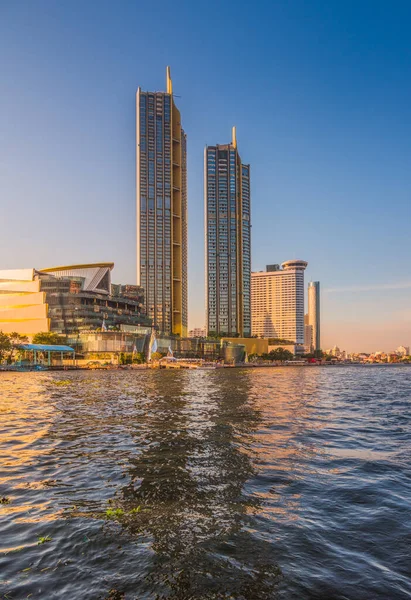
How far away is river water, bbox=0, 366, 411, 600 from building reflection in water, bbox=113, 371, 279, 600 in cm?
4

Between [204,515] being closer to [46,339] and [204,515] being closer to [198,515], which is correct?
[198,515]

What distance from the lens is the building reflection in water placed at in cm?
844

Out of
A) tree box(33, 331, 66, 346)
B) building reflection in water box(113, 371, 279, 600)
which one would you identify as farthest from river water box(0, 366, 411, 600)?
tree box(33, 331, 66, 346)

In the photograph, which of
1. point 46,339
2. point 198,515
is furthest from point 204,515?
point 46,339

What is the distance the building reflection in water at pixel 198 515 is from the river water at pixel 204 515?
0.04 metres

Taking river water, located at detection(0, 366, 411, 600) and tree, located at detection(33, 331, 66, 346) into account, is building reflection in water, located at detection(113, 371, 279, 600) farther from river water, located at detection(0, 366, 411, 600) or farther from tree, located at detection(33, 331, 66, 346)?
tree, located at detection(33, 331, 66, 346)

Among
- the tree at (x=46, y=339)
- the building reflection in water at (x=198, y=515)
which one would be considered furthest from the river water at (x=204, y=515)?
the tree at (x=46, y=339)

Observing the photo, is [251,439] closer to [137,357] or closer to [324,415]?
[324,415]

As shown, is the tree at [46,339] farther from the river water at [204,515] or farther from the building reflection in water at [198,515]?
the building reflection in water at [198,515]

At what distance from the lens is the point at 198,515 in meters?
12.0

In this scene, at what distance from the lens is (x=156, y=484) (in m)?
14.9

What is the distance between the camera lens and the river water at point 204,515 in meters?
8.41

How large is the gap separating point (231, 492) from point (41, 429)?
17192mm

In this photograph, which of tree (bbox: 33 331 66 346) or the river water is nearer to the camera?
the river water
